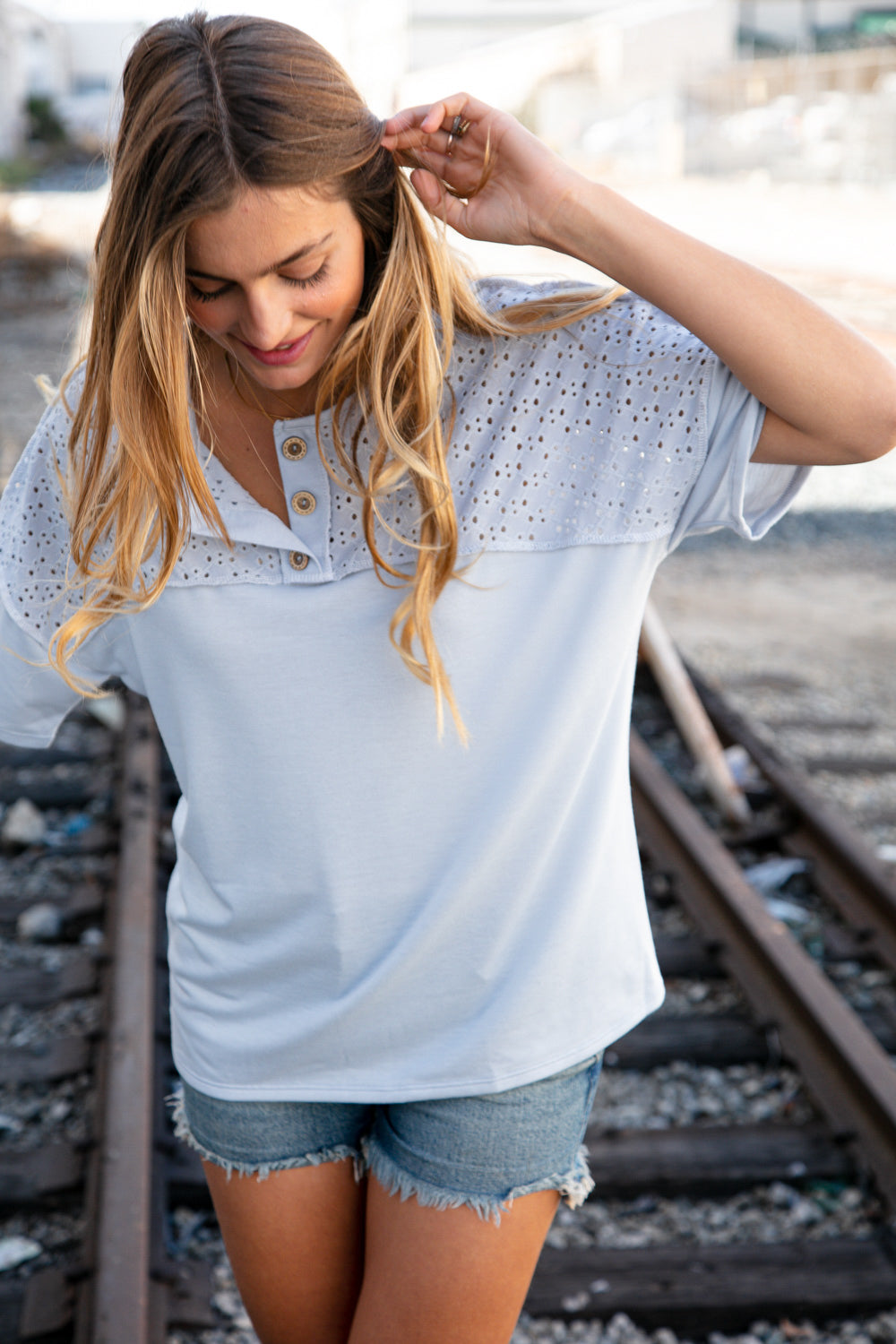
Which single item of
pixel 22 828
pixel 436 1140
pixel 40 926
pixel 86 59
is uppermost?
pixel 436 1140

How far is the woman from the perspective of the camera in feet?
4.90

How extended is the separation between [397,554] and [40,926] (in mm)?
3041

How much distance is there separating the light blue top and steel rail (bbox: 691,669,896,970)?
2649 millimetres

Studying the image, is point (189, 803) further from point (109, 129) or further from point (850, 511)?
point (850, 511)

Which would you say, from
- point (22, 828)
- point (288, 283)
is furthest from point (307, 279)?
point (22, 828)

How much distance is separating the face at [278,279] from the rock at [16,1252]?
7.33 ft

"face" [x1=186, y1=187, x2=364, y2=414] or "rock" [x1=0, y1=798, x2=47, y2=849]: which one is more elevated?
"face" [x1=186, y1=187, x2=364, y2=414]

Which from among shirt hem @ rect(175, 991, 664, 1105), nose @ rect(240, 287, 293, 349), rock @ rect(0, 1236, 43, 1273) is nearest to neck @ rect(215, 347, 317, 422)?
nose @ rect(240, 287, 293, 349)

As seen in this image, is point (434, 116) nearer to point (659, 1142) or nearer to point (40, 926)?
point (659, 1142)

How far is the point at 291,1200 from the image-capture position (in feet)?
5.85

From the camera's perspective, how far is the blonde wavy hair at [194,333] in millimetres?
1448

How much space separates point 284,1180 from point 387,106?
151 cm

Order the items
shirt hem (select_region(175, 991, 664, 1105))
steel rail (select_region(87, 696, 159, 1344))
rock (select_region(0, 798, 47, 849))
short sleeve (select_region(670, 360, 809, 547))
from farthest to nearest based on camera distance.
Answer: rock (select_region(0, 798, 47, 849)), steel rail (select_region(87, 696, 159, 1344)), shirt hem (select_region(175, 991, 664, 1105)), short sleeve (select_region(670, 360, 809, 547))

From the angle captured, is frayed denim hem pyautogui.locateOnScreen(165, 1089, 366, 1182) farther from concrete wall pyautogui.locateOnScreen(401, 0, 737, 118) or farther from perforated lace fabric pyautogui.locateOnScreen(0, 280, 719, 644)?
concrete wall pyautogui.locateOnScreen(401, 0, 737, 118)
